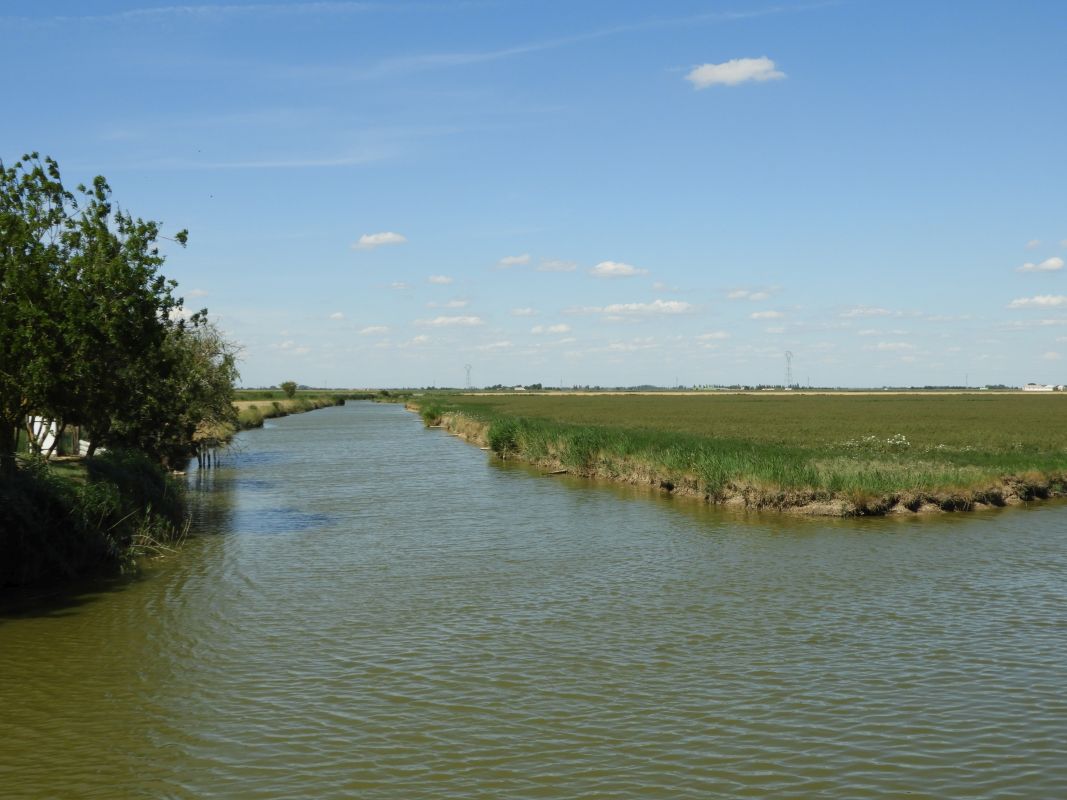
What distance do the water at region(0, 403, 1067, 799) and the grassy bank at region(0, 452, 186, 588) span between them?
1115mm

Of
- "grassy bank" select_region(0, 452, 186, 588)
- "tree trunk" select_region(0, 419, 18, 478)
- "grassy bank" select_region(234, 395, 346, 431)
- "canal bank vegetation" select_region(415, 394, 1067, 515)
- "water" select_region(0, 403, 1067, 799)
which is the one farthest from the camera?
"grassy bank" select_region(234, 395, 346, 431)

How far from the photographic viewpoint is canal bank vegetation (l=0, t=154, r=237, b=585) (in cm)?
1878

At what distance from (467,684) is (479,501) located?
20387mm

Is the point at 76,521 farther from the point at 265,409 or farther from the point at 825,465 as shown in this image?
the point at 265,409

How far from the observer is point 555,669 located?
13125 millimetres

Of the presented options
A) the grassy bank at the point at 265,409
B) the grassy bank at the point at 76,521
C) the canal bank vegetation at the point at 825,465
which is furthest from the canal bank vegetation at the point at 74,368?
the grassy bank at the point at 265,409

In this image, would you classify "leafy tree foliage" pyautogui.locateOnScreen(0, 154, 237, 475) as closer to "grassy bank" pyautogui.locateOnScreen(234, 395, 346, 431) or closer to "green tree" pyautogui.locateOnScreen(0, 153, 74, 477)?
"green tree" pyautogui.locateOnScreen(0, 153, 74, 477)

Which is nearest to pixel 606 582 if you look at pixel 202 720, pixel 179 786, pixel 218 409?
pixel 202 720

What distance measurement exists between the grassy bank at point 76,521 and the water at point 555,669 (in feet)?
3.66

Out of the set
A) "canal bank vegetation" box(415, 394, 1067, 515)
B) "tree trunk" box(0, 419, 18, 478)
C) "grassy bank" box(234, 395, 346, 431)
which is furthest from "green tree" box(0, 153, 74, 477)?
"grassy bank" box(234, 395, 346, 431)

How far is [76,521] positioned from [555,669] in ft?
38.5

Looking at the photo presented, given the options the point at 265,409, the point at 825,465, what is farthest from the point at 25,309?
the point at 265,409

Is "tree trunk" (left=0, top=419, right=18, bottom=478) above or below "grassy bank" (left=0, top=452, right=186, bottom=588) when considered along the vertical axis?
above

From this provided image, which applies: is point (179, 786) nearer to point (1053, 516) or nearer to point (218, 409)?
point (1053, 516)
